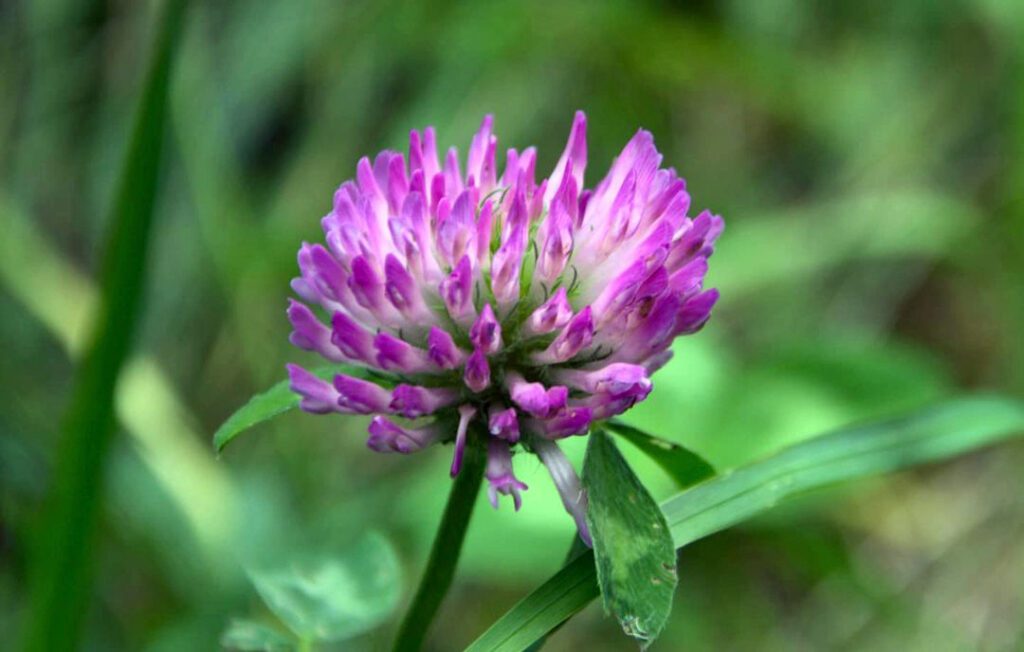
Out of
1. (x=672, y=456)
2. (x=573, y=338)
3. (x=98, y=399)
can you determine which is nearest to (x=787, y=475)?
(x=672, y=456)

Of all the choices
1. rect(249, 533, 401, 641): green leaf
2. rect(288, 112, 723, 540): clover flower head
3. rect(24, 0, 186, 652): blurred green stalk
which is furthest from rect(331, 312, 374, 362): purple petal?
rect(24, 0, 186, 652): blurred green stalk

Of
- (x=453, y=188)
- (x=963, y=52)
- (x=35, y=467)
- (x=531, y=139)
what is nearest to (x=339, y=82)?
(x=531, y=139)

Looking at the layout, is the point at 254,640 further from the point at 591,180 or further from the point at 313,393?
the point at 591,180

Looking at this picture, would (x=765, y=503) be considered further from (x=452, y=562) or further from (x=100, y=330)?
(x=100, y=330)

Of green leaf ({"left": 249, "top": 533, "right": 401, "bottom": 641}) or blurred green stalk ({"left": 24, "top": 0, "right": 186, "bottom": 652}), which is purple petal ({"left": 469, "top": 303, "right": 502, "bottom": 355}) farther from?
blurred green stalk ({"left": 24, "top": 0, "right": 186, "bottom": 652})

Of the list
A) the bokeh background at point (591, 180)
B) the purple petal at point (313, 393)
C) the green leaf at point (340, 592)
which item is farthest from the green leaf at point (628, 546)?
the bokeh background at point (591, 180)

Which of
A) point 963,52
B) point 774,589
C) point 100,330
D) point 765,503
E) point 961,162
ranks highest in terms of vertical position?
point 100,330
